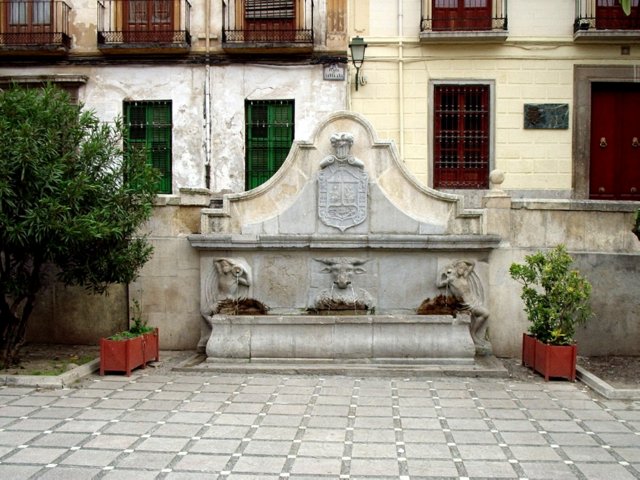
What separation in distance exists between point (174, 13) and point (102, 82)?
2189mm

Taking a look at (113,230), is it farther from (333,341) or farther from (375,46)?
(375,46)

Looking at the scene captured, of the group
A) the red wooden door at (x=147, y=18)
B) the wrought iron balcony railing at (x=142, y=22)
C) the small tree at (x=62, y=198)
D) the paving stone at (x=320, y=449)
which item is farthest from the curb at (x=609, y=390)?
the red wooden door at (x=147, y=18)

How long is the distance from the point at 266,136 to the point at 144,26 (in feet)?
11.9

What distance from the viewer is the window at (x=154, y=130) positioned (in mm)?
15531

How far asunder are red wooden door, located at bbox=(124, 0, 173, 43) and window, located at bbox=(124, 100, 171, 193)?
4.74 feet

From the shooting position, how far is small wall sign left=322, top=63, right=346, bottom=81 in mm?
15039

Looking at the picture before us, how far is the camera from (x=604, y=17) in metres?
14.8

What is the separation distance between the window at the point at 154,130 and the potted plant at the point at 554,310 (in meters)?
9.04

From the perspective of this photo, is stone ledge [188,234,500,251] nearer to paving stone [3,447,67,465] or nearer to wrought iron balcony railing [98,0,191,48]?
paving stone [3,447,67,465]

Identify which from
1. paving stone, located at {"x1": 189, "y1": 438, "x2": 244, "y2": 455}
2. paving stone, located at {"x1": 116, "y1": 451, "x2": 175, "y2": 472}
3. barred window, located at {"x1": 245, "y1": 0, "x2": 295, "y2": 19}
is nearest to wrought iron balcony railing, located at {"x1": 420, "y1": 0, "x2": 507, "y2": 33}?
barred window, located at {"x1": 245, "y1": 0, "x2": 295, "y2": 19}

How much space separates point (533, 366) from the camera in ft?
30.3

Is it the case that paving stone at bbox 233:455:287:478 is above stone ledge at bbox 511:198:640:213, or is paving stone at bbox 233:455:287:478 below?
below

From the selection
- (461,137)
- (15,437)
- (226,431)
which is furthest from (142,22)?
(226,431)

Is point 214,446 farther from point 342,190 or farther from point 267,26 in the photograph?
point 267,26
